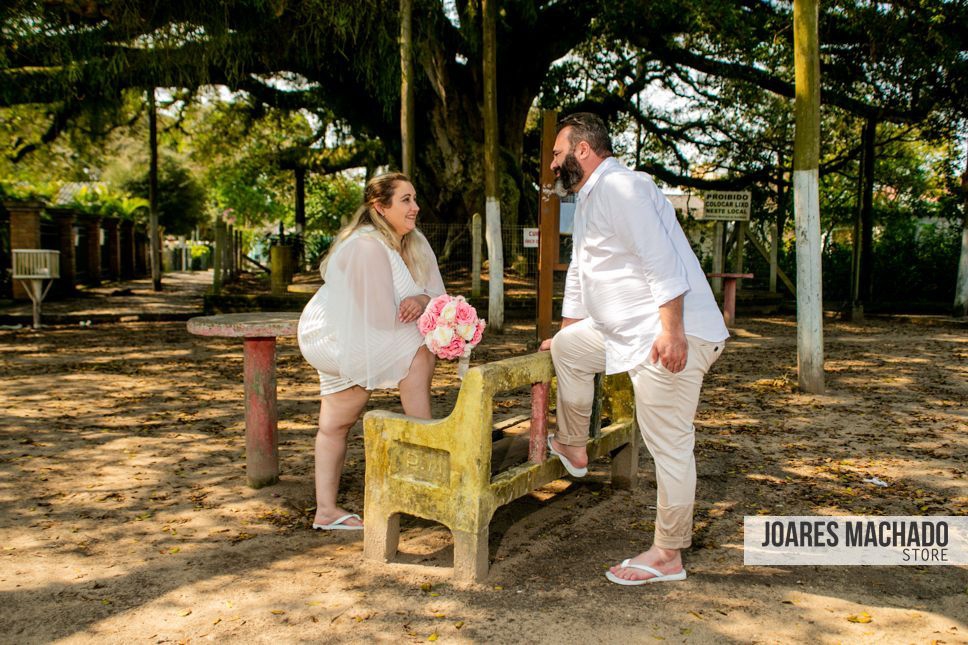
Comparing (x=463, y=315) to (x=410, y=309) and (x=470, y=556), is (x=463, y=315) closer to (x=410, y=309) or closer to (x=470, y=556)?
(x=410, y=309)

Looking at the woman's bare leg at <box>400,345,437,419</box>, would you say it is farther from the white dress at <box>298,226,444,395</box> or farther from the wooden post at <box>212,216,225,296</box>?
the wooden post at <box>212,216,225,296</box>

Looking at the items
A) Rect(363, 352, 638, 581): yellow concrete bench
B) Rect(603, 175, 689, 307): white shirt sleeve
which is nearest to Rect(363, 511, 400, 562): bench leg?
Rect(363, 352, 638, 581): yellow concrete bench

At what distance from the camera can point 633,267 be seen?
3186mm

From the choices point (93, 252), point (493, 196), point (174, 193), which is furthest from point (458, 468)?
point (174, 193)

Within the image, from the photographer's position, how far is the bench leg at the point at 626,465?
446 cm

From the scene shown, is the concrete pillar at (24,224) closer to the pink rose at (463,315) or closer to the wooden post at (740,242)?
the wooden post at (740,242)

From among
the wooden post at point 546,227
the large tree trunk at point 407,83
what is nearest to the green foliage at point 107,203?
the large tree trunk at point 407,83

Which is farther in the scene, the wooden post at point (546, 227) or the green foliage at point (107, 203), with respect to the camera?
the green foliage at point (107, 203)

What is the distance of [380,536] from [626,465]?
1.65m

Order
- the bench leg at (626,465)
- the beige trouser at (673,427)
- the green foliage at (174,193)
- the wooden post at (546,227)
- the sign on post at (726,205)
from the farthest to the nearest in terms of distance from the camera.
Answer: the green foliage at (174,193), the sign on post at (726,205), the wooden post at (546,227), the bench leg at (626,465), the beige trouser at (673,427)

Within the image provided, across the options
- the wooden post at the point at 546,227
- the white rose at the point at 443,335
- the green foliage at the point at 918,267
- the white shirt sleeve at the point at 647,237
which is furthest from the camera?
the green foliage at the point at 918,267

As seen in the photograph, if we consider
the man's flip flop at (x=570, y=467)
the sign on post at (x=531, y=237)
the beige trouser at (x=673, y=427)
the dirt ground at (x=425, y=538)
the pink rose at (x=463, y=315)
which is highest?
the sign on post at (x=531, y=237)

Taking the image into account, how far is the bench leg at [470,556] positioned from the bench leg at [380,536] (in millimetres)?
361

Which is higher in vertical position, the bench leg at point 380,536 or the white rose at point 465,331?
the white rose at point 465,331
